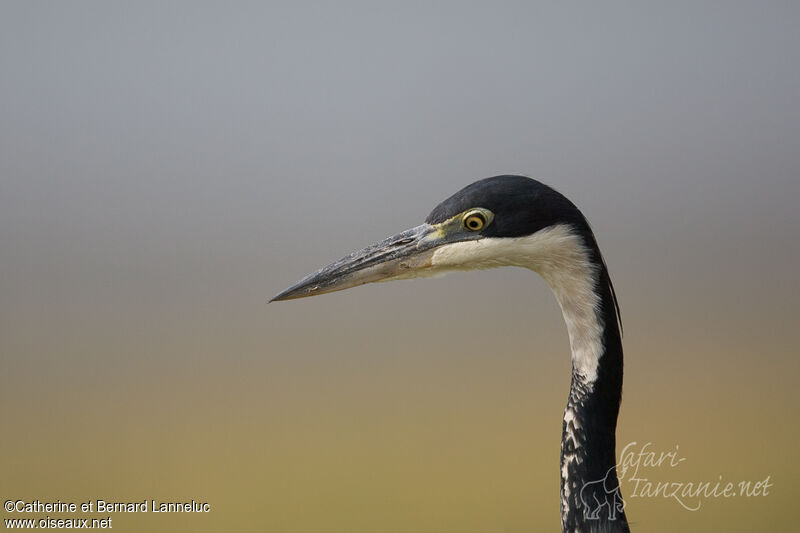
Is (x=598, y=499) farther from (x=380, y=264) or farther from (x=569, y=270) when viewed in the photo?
(x=380, y=264)

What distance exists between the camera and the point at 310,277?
1.43m

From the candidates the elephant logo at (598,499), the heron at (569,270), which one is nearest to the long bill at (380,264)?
the heron at (569,270)

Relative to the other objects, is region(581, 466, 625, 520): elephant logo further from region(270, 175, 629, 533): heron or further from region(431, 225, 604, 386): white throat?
region(431, 225, 604, 386): white throat

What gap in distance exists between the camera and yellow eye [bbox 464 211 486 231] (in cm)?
132

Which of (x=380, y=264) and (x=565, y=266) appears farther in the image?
(x=380, y=264)

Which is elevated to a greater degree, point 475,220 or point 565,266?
point 475,220

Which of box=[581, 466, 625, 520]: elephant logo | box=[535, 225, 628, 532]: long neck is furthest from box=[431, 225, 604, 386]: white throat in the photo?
box=[581, 466, 625, 520]: elephant logo

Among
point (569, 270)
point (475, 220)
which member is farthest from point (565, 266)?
point (475, 220)

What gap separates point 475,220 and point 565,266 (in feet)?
0.63

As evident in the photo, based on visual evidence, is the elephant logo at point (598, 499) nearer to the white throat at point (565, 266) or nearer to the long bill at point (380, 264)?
the white throat at point (565, 266)

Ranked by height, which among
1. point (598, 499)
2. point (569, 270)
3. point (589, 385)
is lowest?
point (598, 499)

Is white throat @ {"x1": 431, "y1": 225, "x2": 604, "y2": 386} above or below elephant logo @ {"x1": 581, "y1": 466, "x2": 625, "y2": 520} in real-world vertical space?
above

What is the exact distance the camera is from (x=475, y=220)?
4.34 ft

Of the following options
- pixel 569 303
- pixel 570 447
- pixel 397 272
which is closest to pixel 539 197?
pixel 569 303
